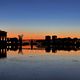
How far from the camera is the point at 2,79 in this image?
18062 millimetres

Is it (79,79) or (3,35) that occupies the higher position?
(3,35)

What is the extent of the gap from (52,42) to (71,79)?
468 feet

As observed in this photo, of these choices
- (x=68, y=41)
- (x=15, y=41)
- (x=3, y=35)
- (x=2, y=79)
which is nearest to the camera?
(x=2, y=79)

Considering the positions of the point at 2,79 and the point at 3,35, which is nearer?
the point at 2,79

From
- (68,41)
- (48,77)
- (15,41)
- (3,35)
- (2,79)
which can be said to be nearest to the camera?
(2,79)

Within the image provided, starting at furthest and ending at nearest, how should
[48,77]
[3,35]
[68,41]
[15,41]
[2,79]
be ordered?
[68,41], [15,41], [3,35], [48,77], [2,79]

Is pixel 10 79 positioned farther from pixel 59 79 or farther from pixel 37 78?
pixel 59 79

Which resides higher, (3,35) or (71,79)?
(3,35)

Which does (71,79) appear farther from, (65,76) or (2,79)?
(2,79)

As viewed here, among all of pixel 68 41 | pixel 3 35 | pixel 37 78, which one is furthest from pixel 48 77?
pixel 68 41

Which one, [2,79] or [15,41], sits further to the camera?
[15,41]

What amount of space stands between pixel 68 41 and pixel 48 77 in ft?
483

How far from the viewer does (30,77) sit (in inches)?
755

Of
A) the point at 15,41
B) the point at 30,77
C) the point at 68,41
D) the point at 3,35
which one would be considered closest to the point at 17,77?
the point at 30,77
